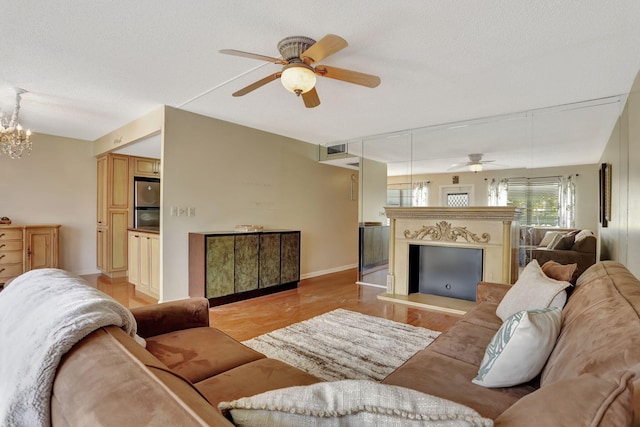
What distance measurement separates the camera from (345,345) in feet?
9.03

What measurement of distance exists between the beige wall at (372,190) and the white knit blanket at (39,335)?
4287mm

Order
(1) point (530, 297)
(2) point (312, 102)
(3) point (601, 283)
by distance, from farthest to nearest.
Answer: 1. (2) point (312, 102)
2. (1) point (530, 297)
3. (3) point (601, 283)

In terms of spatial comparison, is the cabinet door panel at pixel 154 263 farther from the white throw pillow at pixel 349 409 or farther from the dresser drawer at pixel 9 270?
the white throw pillow at pixel 349 409

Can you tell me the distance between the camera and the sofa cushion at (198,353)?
1.45 metres

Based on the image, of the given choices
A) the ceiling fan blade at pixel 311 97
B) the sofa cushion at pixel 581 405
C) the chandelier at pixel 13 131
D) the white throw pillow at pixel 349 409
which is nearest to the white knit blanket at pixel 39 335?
the white throw pillow at pixel 349 409

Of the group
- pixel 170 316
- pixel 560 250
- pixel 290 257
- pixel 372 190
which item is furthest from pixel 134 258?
pixel 560 250

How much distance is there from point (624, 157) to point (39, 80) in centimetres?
575

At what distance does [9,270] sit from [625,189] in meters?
7.52

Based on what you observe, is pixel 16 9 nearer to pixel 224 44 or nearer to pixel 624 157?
Result: pixel 224 44

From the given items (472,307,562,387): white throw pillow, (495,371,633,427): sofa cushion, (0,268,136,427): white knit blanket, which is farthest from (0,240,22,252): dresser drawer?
(495,371,633,427): sofa cushion

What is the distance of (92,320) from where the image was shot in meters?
0.90

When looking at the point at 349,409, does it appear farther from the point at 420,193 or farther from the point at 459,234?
the point at 420,193

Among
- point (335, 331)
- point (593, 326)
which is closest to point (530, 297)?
point (593, 326)

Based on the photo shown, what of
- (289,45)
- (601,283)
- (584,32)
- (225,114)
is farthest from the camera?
(225,114)
